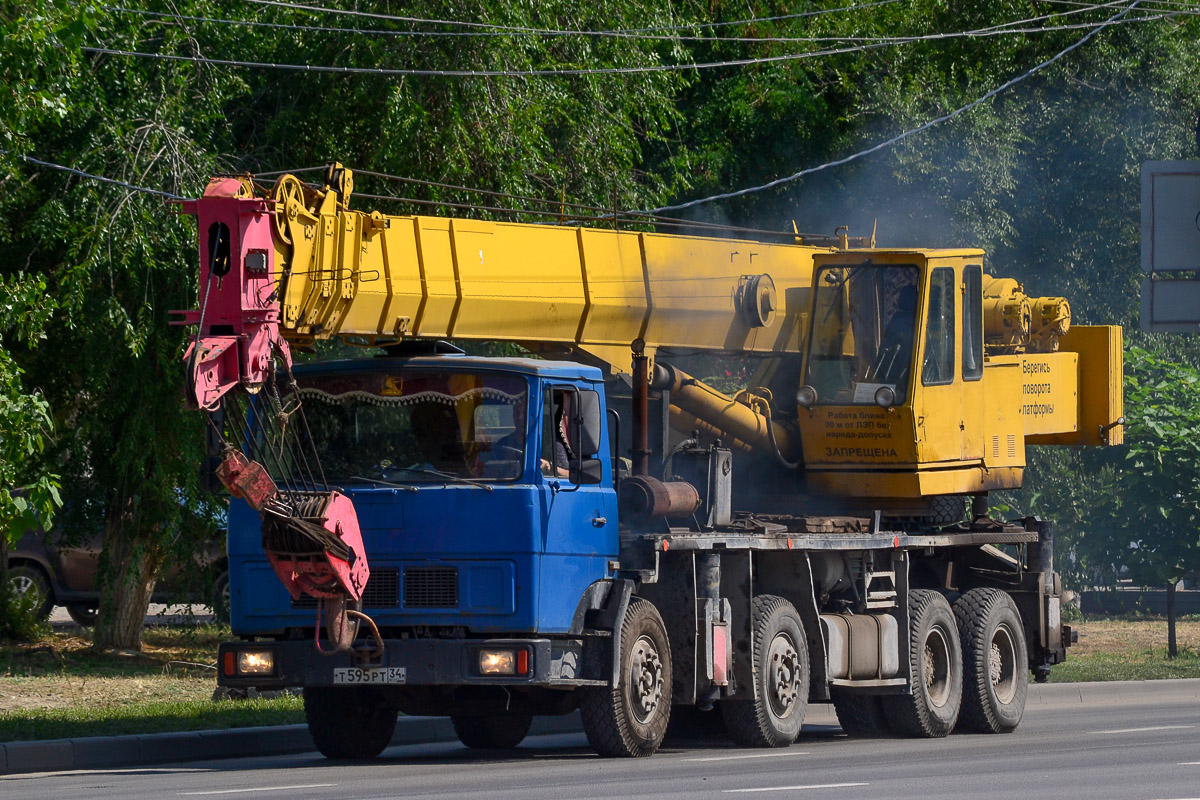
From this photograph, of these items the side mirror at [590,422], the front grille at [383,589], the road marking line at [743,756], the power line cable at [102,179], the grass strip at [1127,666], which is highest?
the power line cable at [102,179]

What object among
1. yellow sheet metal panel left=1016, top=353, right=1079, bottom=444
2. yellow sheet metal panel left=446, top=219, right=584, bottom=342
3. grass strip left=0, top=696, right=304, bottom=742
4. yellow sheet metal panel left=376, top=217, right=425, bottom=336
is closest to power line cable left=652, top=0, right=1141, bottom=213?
yellow sheet metal panel left=1016, top=353, right=1079, bottom=444

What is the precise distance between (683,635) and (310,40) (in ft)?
30.9

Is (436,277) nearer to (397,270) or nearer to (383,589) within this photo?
(397,270)

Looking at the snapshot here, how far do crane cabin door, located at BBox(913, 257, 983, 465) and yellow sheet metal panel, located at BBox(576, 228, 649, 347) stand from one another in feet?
9.12

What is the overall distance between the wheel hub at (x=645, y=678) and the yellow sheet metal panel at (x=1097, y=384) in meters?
7.09

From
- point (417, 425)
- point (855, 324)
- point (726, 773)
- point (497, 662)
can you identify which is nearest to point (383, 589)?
point (497, 662)

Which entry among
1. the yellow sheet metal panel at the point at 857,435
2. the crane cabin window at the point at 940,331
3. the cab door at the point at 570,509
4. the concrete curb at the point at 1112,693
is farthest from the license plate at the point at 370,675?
the concrete curb at the point at 1112,693

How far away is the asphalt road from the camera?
1080 cm

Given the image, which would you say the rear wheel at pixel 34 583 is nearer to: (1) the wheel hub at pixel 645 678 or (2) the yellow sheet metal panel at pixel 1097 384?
(2) the yellow sheet metal panel at pixel 1097 384

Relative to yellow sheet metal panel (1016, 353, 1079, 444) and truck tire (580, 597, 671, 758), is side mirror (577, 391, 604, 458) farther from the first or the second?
yellow sheet metal panel (1016, 353, 1079, 444)

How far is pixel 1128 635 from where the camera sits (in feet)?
90.2

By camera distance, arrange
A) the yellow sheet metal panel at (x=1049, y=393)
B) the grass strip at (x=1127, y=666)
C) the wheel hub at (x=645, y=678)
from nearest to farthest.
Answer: the wheel hub at (x=645, y=678) → the yellow sheet metal panel at (x=1049, y=393) → the grass strip at (x=1127, y=666)

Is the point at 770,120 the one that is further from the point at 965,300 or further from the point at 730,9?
the point at 965,300

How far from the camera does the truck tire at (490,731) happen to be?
15.1 meters
